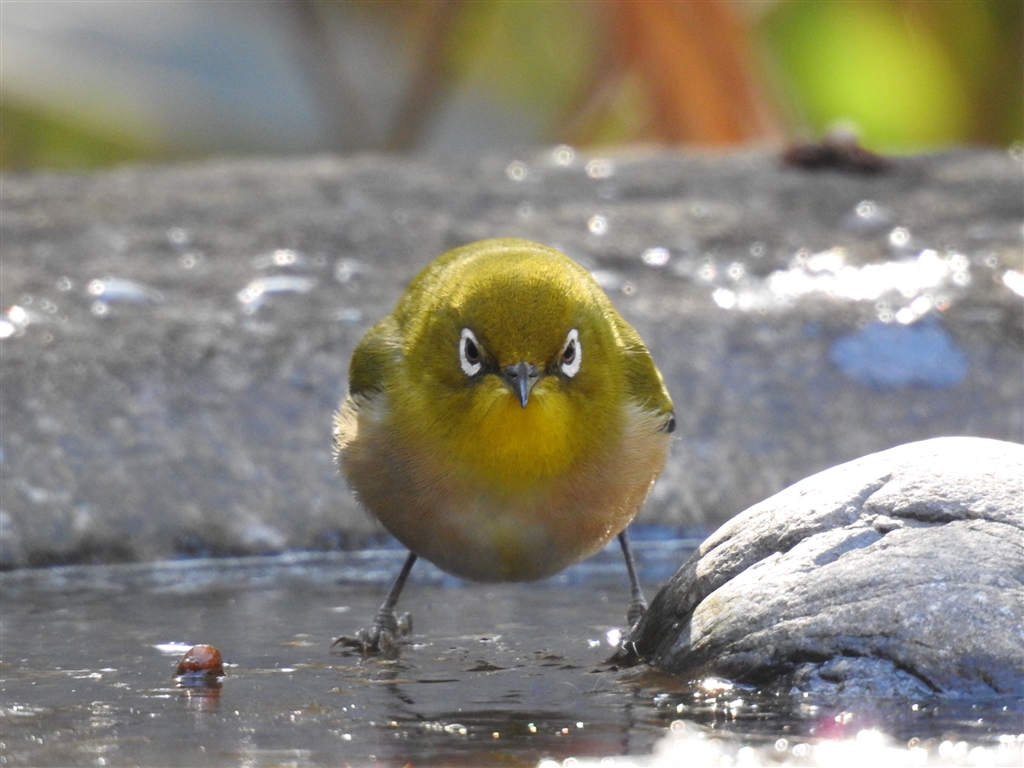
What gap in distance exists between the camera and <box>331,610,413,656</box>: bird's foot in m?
4.09

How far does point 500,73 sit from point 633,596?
22.5ft

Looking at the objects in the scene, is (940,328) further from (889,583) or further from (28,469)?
(28,469)

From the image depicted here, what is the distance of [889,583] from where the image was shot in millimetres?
3564

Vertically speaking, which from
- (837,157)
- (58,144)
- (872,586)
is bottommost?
(872,586)

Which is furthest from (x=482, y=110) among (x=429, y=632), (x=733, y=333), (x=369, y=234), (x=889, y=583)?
(x=889, y=583)

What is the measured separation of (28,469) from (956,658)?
3245 mm

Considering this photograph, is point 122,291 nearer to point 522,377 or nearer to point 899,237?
point 522,377

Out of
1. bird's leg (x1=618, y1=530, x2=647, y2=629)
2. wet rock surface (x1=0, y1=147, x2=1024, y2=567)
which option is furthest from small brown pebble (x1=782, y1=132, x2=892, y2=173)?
bird's leg (x1=618, y1=530, x2=647, y2=629)

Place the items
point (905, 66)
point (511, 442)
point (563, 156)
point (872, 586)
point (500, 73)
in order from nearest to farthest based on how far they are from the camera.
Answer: point (872, 586) < point (511, 442) < point (563, 156) < point (905, 66) < point (500, 73)

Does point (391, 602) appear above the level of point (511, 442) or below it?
below

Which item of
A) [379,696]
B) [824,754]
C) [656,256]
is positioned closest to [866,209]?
[656,256]

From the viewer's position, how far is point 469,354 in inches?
163

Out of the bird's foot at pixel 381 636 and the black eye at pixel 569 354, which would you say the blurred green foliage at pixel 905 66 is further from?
the bird's foot at pixel 381 636

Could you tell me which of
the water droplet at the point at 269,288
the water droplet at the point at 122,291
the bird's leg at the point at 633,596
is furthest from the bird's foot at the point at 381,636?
the water droplet at the point at 122,291
